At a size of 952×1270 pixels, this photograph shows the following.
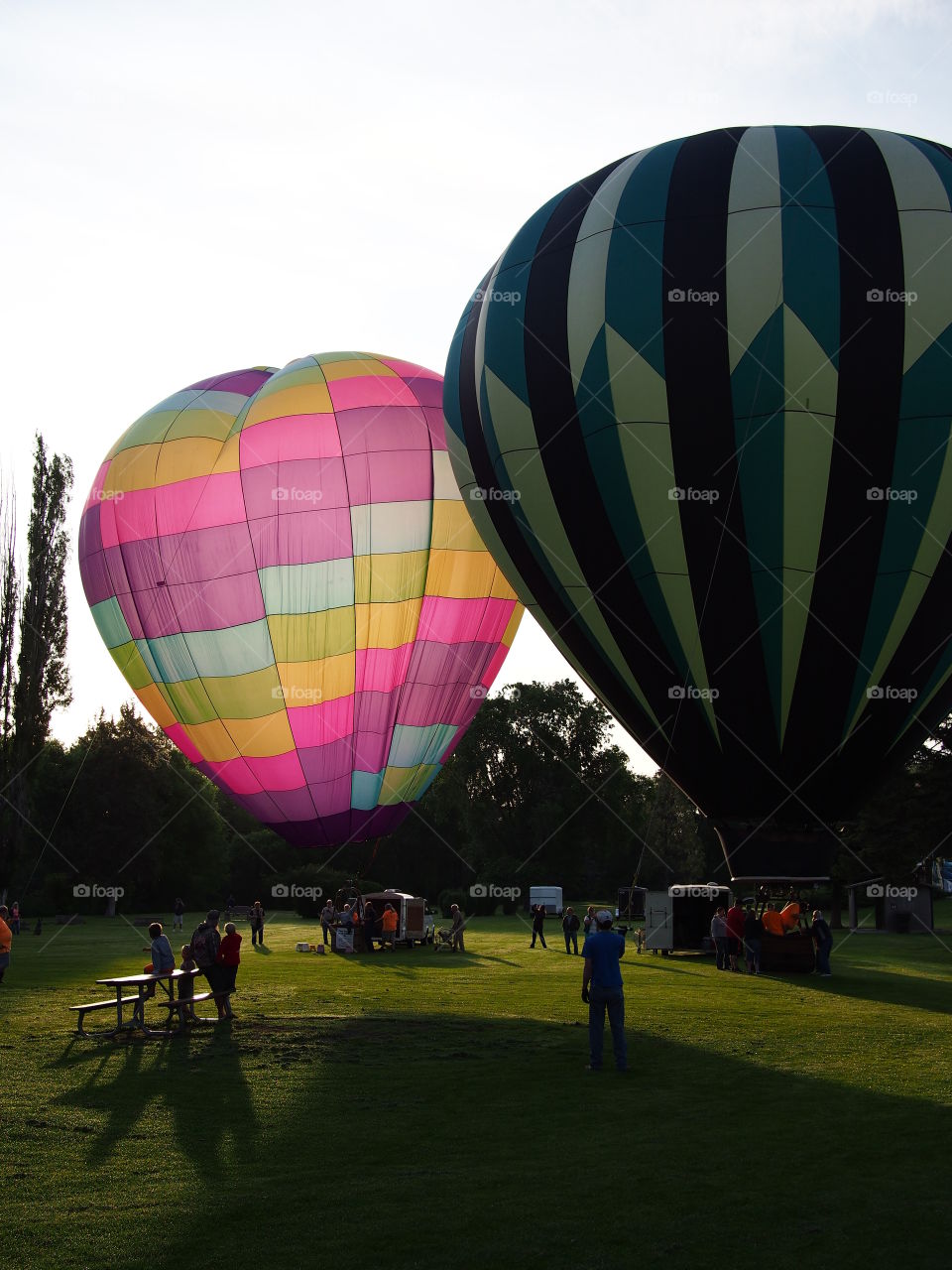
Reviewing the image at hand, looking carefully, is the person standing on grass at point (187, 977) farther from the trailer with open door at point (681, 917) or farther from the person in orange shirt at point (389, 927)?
the trailer with open door at point (681, 917)

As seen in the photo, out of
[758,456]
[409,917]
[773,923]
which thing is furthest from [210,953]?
[409,917]

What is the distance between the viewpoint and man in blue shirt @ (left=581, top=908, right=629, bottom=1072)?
9.66 meters

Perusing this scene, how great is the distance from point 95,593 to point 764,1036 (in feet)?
59.4

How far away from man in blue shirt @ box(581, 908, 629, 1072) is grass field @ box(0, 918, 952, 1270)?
0.76ft

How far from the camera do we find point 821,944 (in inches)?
733

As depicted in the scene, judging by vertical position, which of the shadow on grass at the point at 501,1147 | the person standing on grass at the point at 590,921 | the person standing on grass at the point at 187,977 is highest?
the person standing on grass at the point at 590,921

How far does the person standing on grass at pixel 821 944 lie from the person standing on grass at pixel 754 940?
0.84 metres

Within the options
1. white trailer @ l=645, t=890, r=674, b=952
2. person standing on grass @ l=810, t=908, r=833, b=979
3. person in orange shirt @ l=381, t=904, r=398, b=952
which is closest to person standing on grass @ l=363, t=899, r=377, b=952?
person in orange shirt @ l=381, t=904, r=398, b=952

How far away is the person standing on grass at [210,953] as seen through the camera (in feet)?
41.4

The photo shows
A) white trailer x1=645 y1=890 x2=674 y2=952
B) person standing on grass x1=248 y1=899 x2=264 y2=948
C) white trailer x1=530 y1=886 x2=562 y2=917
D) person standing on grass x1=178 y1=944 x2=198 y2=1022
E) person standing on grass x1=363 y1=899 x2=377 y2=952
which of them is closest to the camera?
person standing on grass x1=178 y1=944 x2=198 y2=1022

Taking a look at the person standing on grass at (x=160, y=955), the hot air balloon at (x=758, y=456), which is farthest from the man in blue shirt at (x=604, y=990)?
the hot air balloon at (x=758, y=456)

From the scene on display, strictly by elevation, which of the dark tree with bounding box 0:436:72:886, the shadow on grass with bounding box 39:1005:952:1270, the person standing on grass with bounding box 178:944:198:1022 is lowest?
the shadow on grass with bounding box 39:1005:952:1270

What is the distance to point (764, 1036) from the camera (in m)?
11.5

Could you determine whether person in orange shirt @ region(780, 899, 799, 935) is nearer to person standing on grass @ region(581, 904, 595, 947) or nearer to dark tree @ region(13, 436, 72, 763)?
person standing on grass @ region(581, 904, 595, 947)
